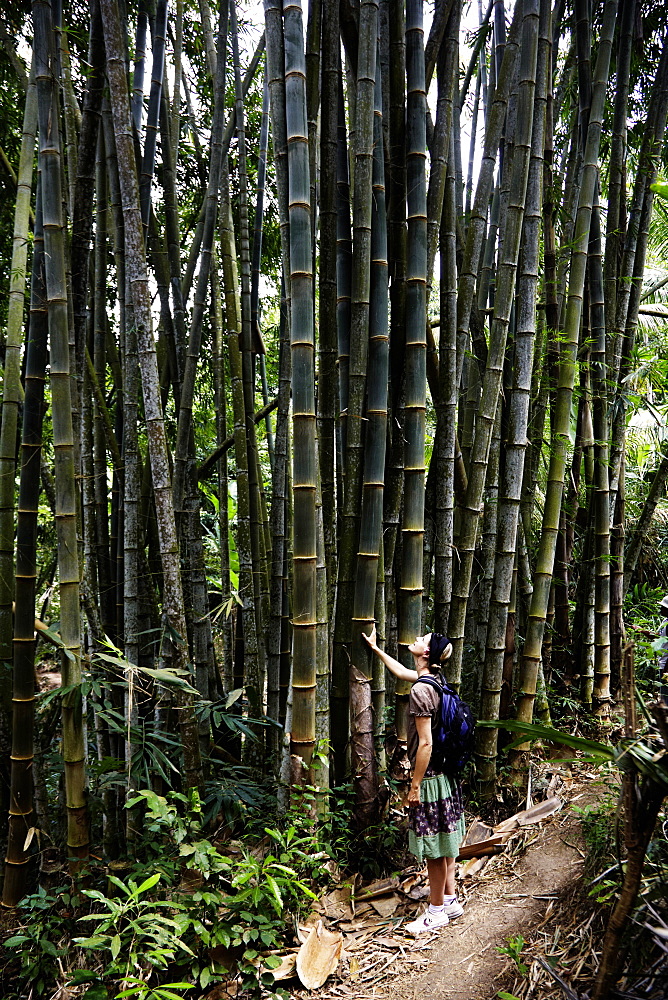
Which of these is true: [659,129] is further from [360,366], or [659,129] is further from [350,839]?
[350,839]

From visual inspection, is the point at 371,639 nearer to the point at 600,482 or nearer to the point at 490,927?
the point at 490,927

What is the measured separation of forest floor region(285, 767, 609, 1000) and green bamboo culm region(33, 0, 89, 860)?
96cm

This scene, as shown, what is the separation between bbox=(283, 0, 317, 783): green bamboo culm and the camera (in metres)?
2.24

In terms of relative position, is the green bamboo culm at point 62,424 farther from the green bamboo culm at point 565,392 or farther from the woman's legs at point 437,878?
the green bamboo culm at point 565,392

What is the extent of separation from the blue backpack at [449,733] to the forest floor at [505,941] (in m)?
0.45

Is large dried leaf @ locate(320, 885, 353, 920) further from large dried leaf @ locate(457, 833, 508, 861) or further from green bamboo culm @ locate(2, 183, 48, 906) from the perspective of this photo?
green bamboo culm @ locate(2, 183, 48, 906)

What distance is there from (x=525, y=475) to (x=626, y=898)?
2309mm

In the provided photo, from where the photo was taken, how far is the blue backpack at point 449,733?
2.44 meters

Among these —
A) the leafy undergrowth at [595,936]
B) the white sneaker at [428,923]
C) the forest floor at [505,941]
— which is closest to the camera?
the leafy undergrowth at [595,936]

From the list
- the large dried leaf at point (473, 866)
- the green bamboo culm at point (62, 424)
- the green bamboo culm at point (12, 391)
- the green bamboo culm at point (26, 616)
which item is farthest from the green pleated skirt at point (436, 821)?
the green bamboo culm at point (12, 391)

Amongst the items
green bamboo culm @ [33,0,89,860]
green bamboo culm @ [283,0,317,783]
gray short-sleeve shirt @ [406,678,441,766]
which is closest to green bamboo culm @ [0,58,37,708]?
green bamboo culm @ [33,0,89,860]

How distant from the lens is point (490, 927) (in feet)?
7.32

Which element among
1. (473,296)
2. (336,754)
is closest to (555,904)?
(336,754)

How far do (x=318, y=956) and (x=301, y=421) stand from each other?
5.51ft
